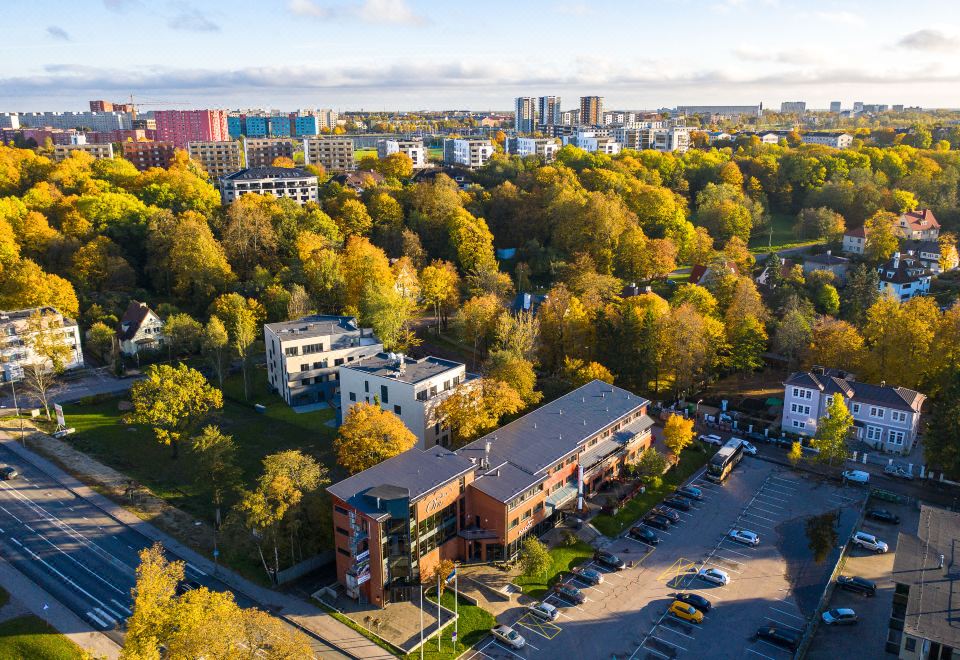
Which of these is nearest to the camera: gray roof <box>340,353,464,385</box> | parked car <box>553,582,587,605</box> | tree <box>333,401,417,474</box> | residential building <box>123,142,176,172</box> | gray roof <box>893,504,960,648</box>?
gray roof <box>893,504,960,648</box>

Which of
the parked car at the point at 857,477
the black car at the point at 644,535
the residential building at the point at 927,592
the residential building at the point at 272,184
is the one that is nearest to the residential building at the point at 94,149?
the residential building at the point at 272,184

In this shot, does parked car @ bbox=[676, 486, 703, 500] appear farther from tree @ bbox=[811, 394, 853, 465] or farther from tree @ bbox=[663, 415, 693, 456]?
tree @ bbox=[811, 394, 853, 465]

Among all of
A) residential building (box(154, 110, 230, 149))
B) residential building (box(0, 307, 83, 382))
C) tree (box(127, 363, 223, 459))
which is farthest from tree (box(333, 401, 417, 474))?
residential building (box(154, 110, 230, 149))

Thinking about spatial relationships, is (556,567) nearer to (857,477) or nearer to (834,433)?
(834,433)

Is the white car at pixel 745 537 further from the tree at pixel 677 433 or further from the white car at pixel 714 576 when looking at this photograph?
the tree at pixel 677 433

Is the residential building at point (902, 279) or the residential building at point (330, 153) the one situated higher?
the residential building at point (330, 153)
